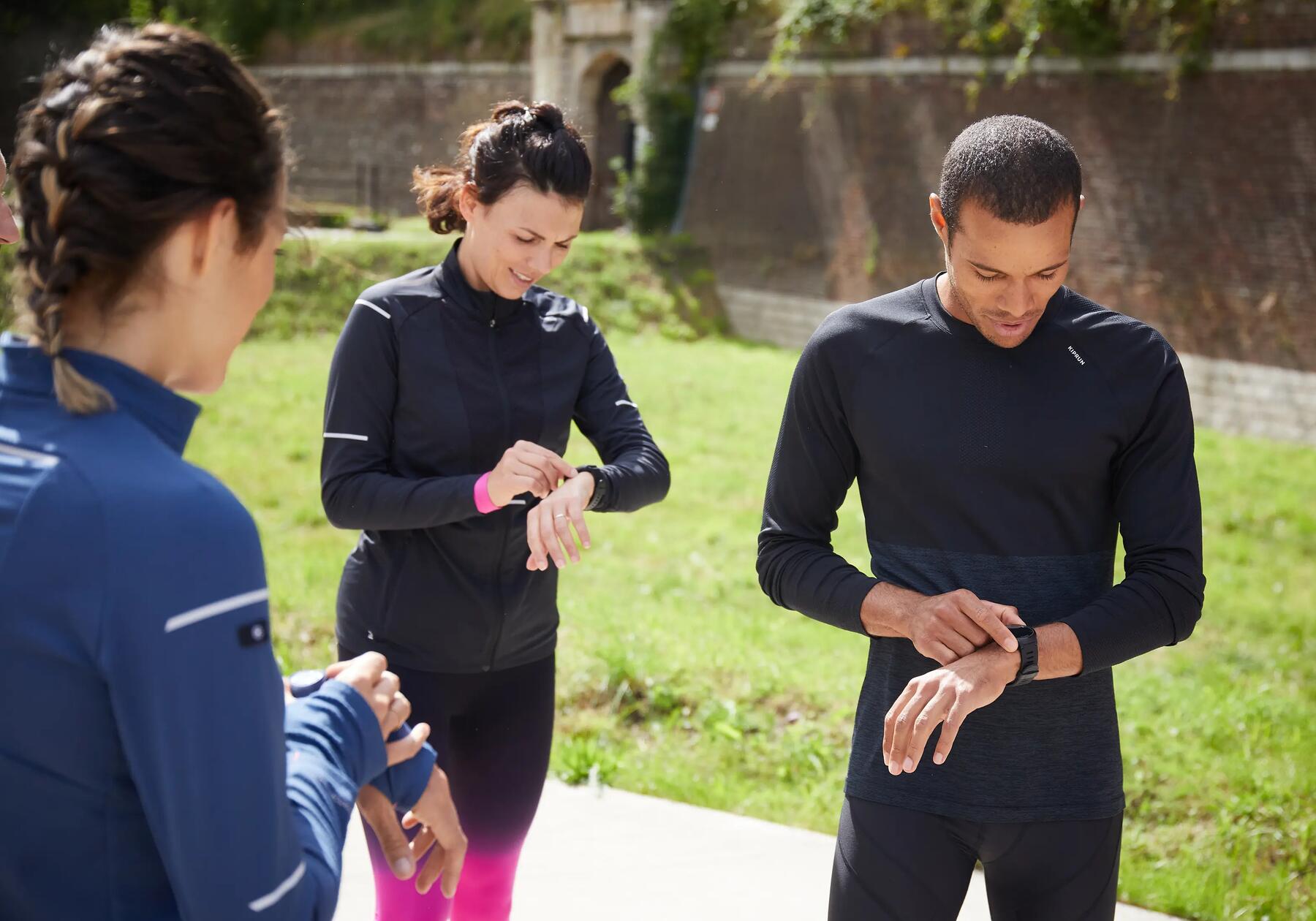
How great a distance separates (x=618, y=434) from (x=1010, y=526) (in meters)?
1.05

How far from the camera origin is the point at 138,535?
1217 millimetres

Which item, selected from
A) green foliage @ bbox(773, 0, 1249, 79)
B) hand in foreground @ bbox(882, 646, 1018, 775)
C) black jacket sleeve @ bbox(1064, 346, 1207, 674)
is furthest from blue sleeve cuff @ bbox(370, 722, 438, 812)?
green foliage @ bbox(773, 0, 1249, 79)

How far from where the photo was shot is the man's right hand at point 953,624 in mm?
2023

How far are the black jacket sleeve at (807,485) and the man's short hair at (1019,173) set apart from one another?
389mm

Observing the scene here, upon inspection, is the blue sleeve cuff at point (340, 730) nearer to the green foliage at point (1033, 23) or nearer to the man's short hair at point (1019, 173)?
the man's short hair at point (1019, 173)

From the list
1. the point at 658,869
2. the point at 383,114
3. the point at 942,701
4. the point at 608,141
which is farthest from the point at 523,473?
the point at 383,114

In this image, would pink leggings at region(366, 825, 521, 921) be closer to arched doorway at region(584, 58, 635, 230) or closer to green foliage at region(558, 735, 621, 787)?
green foliage at region(558, 735, 621, 787)

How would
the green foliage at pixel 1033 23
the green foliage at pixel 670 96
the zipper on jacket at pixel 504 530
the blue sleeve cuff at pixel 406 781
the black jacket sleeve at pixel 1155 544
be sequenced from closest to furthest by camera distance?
the blue sleeve cuff at pixel 406 781 → the black jacket sleeve at pixel 1155 544 → the zipper on jacket at pixel 504 530 → the green foliage at pixel 1033 23 → the green foliage at pixel 670 96

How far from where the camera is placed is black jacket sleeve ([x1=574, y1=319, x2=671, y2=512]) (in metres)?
2.84

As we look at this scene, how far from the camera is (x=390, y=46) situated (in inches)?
1196

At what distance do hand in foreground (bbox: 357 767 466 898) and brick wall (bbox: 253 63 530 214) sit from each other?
26.9m

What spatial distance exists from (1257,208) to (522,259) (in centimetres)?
1360

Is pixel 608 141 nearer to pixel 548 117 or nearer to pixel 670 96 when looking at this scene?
pixel 670 96

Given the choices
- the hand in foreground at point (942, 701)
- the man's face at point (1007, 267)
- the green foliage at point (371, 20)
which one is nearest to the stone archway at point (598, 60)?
the green foliage at point (371, 20)
